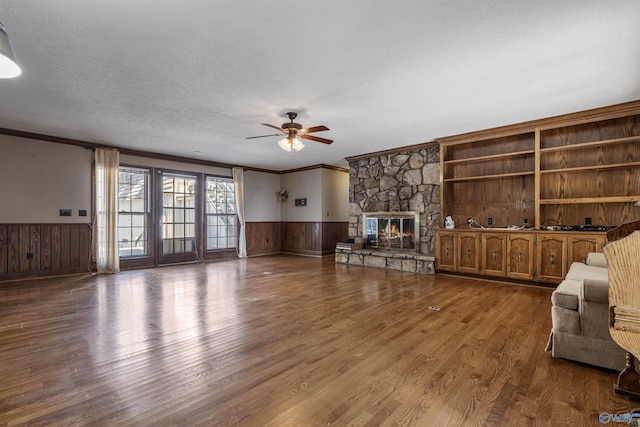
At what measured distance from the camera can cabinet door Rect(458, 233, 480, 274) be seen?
207 inches

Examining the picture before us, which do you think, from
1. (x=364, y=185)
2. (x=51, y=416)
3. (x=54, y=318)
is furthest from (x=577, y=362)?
(x=364, y=185)

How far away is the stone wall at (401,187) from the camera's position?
6.12m

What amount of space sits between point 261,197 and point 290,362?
7.18 meters

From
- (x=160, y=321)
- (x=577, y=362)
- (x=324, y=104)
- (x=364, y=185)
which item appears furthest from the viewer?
(x=364, y=185)

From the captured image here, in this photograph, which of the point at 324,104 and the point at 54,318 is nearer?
the point at 54,318

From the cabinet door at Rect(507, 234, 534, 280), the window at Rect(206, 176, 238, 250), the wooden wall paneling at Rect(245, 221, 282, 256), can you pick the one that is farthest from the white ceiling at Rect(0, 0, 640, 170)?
the wooden wall paneling at Rect(245, 221, 282, 256)

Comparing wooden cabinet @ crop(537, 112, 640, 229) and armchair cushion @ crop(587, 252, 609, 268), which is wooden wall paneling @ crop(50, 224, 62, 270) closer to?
armchair cushion @ crop(587, 252, 609, 268)

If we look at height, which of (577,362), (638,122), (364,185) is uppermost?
(638,122)

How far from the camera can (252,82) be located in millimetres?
3309

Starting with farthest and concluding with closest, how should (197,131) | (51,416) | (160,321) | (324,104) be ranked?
(197,131) < (324,104) < (160,321) < (51,416)

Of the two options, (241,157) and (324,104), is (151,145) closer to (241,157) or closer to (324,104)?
(241,157)

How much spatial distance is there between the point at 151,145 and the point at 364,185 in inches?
187

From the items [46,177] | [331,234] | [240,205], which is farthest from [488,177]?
[46,177]

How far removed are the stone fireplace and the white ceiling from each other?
144cm
